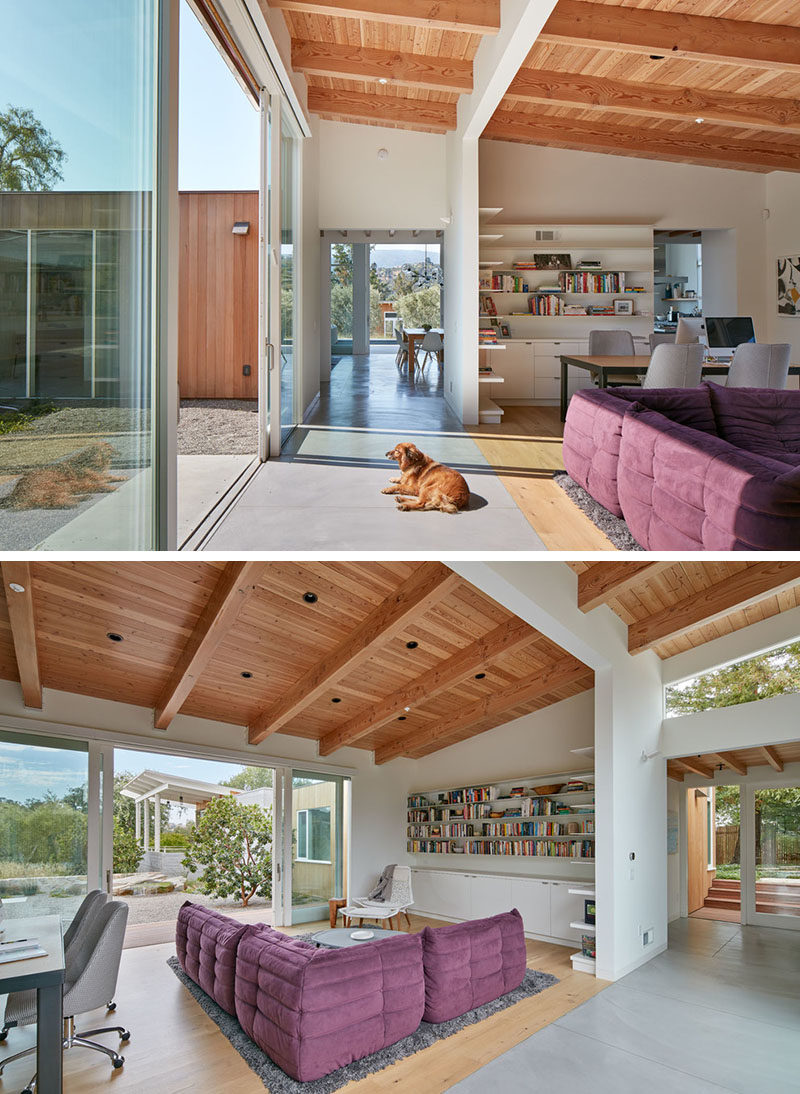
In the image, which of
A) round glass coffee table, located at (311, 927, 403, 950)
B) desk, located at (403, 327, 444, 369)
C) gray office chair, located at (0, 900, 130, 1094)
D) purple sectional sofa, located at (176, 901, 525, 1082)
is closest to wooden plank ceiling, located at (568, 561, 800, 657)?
purple sectional sofa, located at (176, 901, 525, 1082)

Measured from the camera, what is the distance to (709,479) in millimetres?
3785

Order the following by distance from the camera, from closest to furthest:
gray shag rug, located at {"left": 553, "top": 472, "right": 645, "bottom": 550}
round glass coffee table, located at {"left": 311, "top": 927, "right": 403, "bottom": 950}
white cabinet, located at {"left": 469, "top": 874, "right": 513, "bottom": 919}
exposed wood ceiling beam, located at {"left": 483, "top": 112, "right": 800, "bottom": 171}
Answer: gray shag rug, located at {"left": 553, "top": 472, "right": 645, "bottom": 550}
round glass coffee table, located at {"left": 311, "top": 927, "right": 403, "bottom": 950}
white cabinet, located at {"left": 469, "top": 874, "right": 513, "bottom": 919}
exposed wood ceiling beam, located at {"left": 483, "top": 112, "right": 800, "bottom": 171}

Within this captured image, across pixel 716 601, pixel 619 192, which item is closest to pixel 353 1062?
pixel 716 601

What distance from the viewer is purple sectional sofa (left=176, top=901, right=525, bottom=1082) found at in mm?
4199

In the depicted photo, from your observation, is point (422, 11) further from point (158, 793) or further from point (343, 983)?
point (158, 793)

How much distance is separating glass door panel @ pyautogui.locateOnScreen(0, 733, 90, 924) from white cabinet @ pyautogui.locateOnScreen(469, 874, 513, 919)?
3924mm

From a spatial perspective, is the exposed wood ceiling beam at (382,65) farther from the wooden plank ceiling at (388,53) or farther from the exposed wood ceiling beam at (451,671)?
the exposed wood ceiling beam at (451,671)

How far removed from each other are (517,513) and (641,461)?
82 cm

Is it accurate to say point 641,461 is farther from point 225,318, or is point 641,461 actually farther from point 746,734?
point 225,318

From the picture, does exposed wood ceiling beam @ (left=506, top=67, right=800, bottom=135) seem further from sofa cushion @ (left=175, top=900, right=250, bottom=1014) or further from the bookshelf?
sofa cushion @ (left=175, top=900, right=250, bottom=1014)

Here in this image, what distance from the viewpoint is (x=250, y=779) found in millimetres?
11031

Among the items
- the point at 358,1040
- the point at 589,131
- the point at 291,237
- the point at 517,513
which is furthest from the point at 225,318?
the point at 358,1040

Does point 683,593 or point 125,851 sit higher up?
point 683,593

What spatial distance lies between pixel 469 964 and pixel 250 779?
6336 mm
